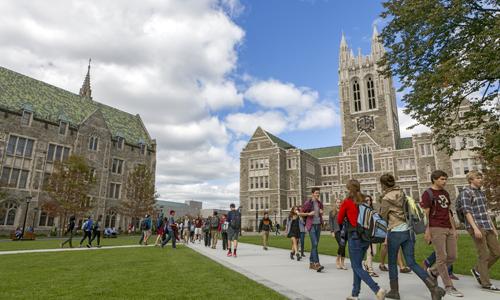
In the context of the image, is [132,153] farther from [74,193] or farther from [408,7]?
[408,7]

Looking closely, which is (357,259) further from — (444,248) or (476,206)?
(476,206)

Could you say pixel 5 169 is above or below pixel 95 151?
below

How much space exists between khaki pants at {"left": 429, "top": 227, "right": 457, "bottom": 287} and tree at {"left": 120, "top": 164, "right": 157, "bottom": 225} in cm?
3816

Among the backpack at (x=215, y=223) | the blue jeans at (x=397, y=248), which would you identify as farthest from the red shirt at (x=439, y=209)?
the backpack at (x=215, y=223)

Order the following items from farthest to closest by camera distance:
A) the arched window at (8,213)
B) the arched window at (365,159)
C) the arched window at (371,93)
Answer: the arched window at (371,93)
the arched window at (365,159)
the arched window at (8,213)

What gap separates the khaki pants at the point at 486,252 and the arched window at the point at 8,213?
120 feet

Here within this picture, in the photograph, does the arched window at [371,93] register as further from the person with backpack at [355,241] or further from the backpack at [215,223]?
the person with backpack at [355,241]

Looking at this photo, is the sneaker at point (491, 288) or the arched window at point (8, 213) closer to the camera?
the sneaker at point (491, 288)

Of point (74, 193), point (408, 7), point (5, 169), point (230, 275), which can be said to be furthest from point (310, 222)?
point (5, 169)

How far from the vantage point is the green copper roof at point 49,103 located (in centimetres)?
3378

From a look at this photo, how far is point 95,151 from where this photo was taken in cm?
3938

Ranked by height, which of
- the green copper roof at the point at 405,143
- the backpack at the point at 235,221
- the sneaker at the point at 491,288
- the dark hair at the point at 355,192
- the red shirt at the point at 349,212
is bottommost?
the sneaker at the point at 491,288

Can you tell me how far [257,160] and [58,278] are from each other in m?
51.0

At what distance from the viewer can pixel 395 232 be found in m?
5.05
